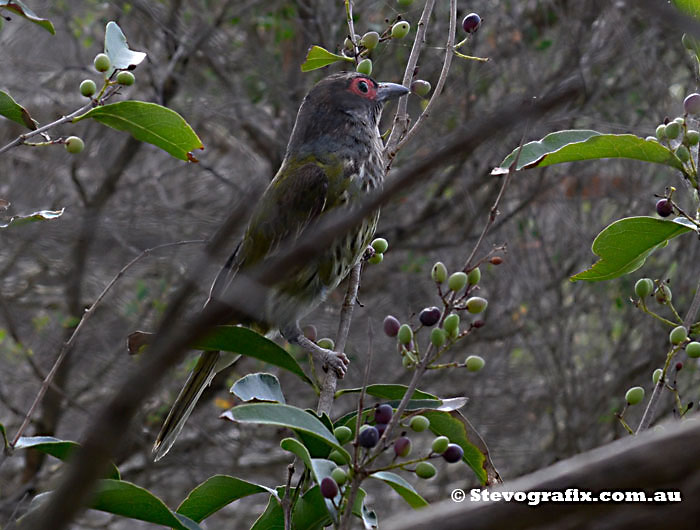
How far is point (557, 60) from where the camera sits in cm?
558

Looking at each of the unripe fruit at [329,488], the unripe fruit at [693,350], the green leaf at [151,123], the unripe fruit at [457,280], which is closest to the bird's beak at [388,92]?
the green leaf at [151,123]

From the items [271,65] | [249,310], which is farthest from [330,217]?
[271,65]

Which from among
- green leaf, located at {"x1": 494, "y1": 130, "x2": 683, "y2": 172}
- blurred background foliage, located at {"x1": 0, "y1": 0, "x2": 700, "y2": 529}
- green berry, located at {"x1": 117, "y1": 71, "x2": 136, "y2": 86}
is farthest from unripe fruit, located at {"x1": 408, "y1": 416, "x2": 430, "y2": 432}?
blurred background foliage, located at {"x1": 0, "y1": 0, "x2": 700, "y2": 529}

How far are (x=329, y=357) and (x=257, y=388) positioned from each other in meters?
0.34

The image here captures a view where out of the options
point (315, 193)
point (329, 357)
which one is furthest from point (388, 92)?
point (329, 357)

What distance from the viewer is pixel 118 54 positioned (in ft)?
6.95

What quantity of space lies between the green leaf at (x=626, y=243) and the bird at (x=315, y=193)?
100cm

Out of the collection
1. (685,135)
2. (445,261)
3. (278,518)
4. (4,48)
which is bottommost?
(278,518)

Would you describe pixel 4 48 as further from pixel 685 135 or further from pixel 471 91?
pixel 685 135

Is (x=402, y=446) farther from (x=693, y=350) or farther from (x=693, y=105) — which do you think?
(x=693, y=105)

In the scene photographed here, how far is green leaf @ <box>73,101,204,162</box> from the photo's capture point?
203 cm

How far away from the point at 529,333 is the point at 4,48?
3663 millimetres

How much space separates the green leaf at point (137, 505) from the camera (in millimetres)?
1498

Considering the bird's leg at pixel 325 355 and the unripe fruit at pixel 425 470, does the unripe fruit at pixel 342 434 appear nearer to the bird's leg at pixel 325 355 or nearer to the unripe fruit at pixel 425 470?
the unripe fruit at pixel 425 470
